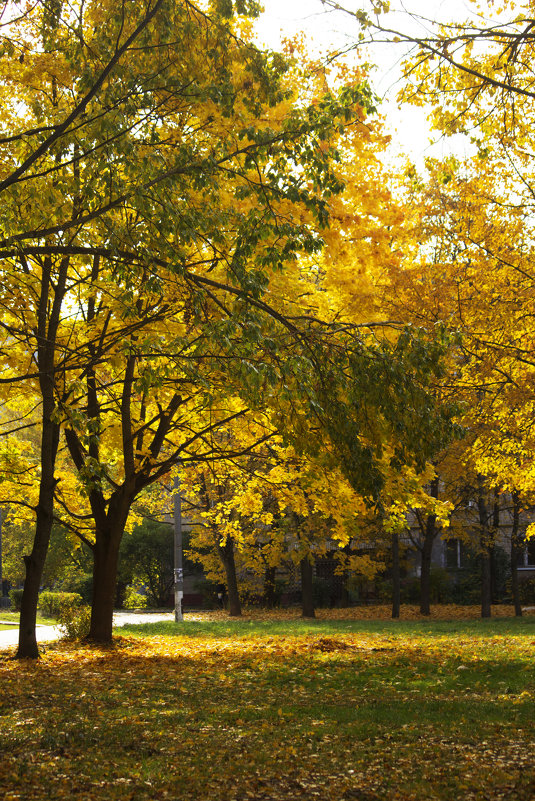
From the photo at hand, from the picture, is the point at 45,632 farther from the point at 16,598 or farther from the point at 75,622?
the point at 16,598

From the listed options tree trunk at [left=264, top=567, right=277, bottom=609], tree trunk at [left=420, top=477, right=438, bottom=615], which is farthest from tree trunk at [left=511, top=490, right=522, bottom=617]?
tree trunk at [left=264, top=567, right=277, bottom=609]

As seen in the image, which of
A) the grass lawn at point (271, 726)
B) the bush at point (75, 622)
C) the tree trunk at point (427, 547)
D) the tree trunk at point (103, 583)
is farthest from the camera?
the tree trunk at point (427, 547)

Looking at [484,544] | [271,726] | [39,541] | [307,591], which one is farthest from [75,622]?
[484,544]

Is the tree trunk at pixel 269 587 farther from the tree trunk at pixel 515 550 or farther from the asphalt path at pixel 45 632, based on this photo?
the tree trunk at pixel 515 550

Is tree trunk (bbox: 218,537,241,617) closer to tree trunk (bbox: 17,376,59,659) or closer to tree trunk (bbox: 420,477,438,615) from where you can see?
tree trunk (bbox: 420,477,438,615)

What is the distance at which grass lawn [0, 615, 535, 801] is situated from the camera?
5301 millimetres

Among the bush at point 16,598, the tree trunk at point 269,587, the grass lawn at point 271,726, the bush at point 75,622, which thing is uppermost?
the grass lawn at point 271,726

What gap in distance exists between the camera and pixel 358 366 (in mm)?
6992

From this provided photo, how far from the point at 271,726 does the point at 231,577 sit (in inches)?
907

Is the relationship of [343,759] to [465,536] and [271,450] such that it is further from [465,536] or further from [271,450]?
[465,536]

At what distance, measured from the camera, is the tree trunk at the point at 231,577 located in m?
29.4

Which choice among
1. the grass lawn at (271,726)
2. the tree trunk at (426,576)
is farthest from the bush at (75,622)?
the tree trunk at (426,576)

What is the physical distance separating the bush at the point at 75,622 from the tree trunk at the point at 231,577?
12545 mm

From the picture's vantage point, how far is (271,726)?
7.04 meters
